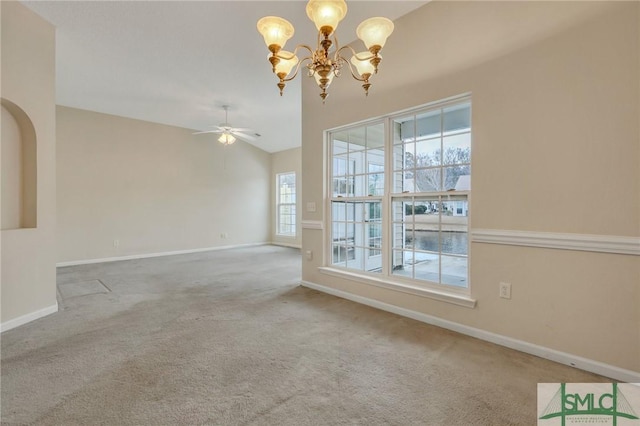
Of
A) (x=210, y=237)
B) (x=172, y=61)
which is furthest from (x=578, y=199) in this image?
(x=210, y=237)

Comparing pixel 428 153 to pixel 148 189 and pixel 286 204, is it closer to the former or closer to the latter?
→ pixel 286 204

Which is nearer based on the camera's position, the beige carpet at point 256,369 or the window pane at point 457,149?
the beige carpet at point 256,369

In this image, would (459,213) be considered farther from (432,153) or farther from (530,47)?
(530,47)

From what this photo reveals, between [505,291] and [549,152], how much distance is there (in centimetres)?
112

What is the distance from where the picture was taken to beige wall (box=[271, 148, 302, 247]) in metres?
7.83

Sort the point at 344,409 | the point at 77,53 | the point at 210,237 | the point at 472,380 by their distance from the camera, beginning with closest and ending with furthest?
the point at 344,409 < the point at 472,380 < the point at 77,53 < the point at 210,237

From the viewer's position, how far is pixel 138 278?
14.8 ft

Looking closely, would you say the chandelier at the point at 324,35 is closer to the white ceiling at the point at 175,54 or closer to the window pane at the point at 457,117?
the window pane at the point at 457,117

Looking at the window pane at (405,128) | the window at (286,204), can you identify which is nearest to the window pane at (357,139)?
the window pane at (405,128)

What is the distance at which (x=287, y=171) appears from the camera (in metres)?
8.16

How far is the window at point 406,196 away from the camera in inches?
105

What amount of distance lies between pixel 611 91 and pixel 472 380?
2092 mm

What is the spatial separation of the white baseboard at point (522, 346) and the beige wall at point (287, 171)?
4.82 meters

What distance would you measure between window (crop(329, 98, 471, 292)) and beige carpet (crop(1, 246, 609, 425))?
598mm
